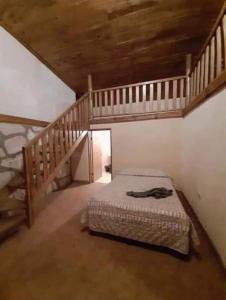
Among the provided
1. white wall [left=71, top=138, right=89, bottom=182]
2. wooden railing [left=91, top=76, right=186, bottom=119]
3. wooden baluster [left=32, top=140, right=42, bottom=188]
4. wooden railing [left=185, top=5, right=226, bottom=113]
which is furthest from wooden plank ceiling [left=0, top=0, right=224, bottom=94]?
wooden baluster [left=32, top=140, right=42, bottom=188]

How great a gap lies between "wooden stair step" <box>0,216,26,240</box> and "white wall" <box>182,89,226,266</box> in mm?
2539

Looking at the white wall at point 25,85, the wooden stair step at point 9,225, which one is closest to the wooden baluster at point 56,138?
the white wall at point 25,85

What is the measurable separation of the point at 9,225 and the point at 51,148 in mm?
1346

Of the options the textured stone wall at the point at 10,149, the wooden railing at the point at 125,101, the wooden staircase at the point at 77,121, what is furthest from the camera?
the wooden railing at the point at 125,101

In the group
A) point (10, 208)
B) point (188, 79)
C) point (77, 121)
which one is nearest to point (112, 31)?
point (188, 79)

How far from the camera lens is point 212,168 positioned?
6.11 ft

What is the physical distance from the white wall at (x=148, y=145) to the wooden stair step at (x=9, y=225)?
8.50 ft

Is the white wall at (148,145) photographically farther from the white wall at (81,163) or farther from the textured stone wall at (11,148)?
the textured stone wall at (11,148)

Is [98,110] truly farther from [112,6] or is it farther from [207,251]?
[207,251]

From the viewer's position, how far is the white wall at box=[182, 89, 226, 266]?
161 cm

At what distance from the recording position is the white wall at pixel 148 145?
393cm

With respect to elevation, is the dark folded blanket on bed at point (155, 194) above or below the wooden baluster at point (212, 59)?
below

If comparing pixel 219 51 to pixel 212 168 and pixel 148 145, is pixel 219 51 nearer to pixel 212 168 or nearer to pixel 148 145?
pixel 212 168

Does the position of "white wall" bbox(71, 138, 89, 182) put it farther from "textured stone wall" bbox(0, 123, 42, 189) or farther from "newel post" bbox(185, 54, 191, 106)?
"newel post" bbox(185, 54, 191, 106)
